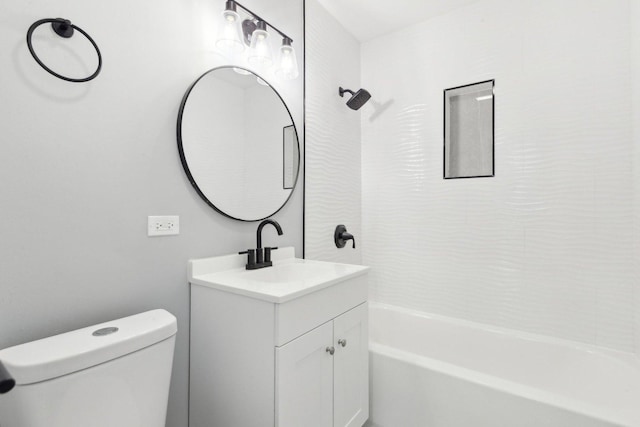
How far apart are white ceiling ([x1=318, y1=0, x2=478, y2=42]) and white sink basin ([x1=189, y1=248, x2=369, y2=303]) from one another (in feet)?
5.70

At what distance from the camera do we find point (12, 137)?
0.86 metres

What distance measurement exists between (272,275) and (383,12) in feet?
6.53

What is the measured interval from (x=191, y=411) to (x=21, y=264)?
34.3 inches

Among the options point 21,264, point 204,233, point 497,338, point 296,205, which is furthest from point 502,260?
point 21,264

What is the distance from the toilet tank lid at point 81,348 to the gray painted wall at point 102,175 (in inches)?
5.6

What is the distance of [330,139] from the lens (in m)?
2.20

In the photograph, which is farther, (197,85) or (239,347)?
(197,85)

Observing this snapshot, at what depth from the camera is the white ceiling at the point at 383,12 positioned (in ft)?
6.71

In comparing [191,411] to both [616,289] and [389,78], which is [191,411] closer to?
[616,289]

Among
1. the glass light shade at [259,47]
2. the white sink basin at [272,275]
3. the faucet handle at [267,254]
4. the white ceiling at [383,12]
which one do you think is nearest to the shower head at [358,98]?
the white ceiling at [383,12]

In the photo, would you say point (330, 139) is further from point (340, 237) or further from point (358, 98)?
point (340, 237)

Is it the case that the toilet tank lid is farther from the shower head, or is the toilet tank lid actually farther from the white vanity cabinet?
the shower head

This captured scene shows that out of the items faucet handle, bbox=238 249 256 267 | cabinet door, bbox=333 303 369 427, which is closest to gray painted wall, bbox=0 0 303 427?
faucet handle, bbox=238 249 256 267

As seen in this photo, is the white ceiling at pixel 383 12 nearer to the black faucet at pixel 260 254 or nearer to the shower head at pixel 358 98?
the shower head at pixel 358 98
